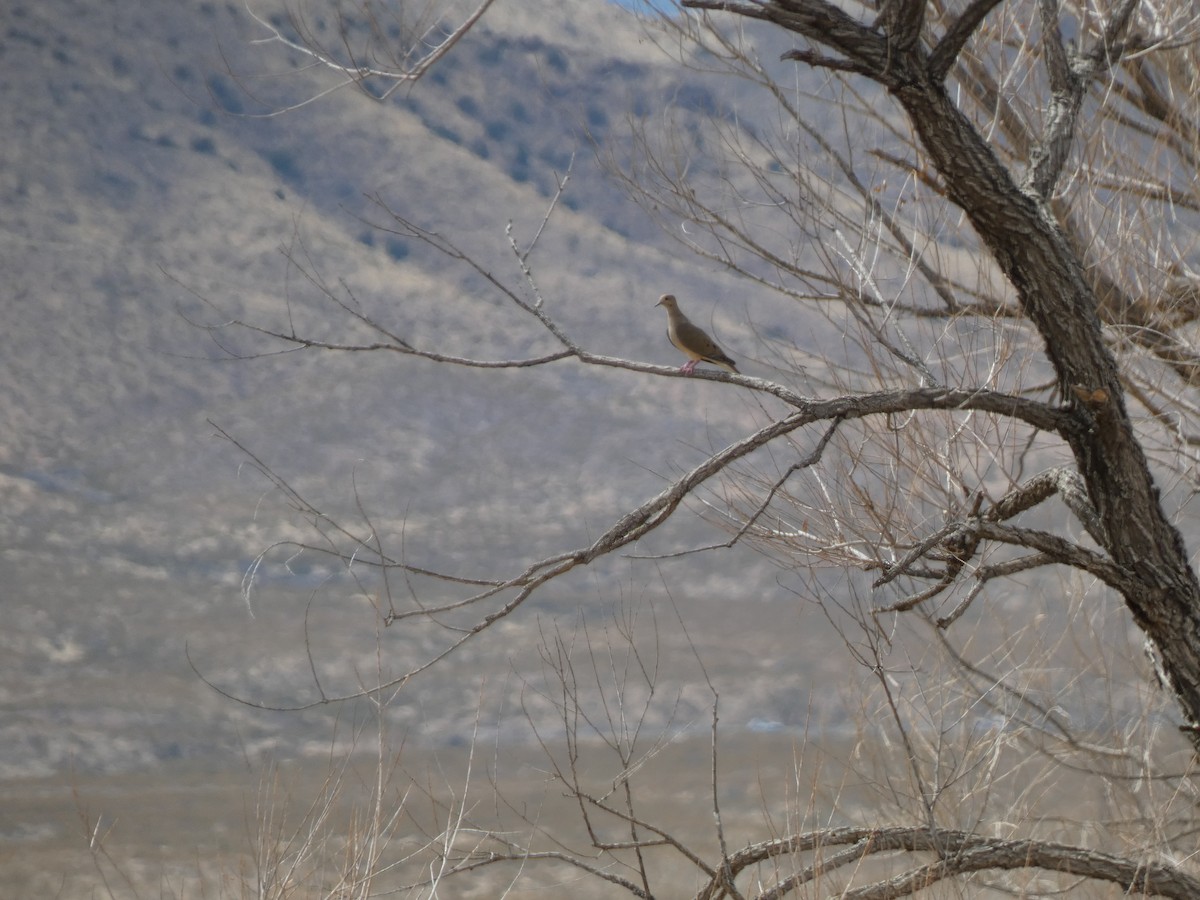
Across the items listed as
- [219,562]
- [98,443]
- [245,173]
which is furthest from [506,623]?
[245,173]

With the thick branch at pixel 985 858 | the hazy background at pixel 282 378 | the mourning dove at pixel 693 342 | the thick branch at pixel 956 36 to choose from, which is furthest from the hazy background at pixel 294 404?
the thick branch at pixel 956 36

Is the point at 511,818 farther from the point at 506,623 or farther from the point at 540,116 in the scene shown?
the point at 540,116

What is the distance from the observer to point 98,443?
774 inches

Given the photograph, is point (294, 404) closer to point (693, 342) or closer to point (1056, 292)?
point (693, 342)

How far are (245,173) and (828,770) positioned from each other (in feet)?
55.5

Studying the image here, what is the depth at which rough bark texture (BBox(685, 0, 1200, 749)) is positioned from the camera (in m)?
2.22

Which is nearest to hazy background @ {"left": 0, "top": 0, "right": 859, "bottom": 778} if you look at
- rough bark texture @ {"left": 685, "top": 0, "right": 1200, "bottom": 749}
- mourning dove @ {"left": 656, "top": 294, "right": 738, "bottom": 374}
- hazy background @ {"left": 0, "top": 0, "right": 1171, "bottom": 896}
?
hazy background @ {"left": 0, "top": 0, "right": 1171, "bottom": 896}

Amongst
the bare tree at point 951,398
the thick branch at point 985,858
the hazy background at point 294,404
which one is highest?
the hazy background at point 294,404

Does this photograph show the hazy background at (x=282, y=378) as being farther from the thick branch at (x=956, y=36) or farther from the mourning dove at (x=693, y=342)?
the thick branch at (x=956, y=36)

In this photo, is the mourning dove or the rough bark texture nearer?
the rough bark texture

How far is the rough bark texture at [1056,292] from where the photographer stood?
2225 mm

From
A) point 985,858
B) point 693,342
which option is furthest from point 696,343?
point 985,858

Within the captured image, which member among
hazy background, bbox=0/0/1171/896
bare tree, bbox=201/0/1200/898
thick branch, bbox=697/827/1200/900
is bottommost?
thick branch, bbox=697/827/1200/900

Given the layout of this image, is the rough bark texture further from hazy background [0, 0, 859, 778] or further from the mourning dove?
hazy background [0, 0, 859, 778]
